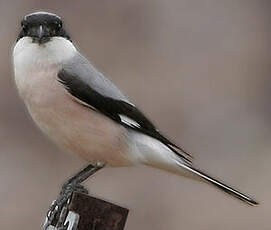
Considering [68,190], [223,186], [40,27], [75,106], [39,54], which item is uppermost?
[40,27]

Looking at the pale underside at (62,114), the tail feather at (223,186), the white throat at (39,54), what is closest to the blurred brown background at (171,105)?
the tail feather at (223,186)

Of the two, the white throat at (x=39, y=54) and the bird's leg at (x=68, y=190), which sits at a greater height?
the white throat at (x=39, y=54)

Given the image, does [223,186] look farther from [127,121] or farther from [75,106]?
[75,106]

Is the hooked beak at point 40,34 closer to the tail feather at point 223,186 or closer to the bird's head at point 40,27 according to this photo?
the bird's head at point 40,27

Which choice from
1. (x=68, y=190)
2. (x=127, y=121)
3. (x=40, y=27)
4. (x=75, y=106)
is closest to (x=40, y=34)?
(x=40, y=27)

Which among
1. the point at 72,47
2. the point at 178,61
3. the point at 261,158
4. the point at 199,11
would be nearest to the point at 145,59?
the point at 178,61

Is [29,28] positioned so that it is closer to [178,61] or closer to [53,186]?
[53,186]
